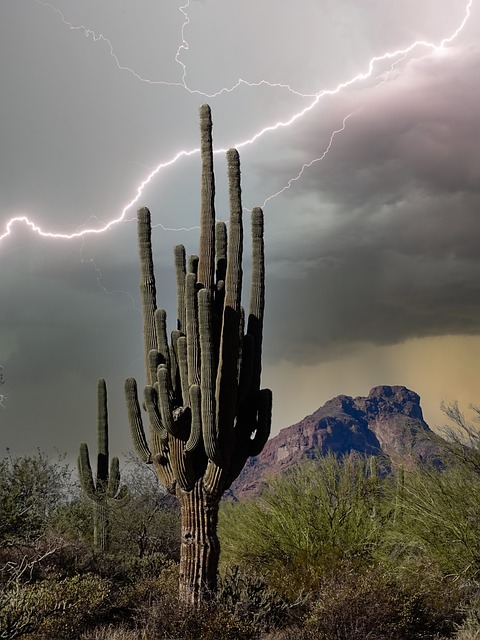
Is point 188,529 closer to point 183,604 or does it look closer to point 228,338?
point 183,604

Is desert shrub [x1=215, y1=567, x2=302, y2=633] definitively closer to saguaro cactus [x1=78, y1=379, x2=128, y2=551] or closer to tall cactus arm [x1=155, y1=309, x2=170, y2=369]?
tall cactus arm [x1=155, y1=309, x2=170, y2=369]

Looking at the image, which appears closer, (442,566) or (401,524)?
(442,566)

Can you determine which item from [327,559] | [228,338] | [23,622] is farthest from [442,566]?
[23,622]

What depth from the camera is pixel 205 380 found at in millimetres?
14422

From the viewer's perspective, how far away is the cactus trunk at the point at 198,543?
1463cm

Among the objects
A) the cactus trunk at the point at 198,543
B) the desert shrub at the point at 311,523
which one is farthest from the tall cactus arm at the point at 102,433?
the cactus trunk at the point at 198,543

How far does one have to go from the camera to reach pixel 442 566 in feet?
43.3

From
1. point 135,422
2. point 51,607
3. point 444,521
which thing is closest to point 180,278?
point 135,422

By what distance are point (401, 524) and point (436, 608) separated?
1.60m

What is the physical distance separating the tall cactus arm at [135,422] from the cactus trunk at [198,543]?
1.35 m

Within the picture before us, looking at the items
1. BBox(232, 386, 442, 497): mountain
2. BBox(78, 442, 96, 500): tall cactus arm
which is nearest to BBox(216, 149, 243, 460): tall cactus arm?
BBox(78, 442, 96, 500): tall cactus arm

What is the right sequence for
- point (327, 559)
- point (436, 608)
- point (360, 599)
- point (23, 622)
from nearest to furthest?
1. point (23, 622)
2. point (360, 599)
3. point (436, 608)
4. point (327, 559)

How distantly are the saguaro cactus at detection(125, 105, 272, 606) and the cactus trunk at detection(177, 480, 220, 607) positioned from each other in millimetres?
18

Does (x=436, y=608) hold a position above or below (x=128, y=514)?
below
